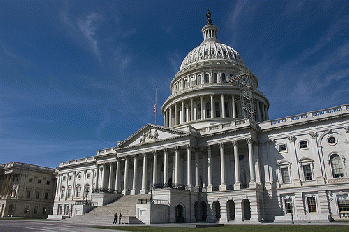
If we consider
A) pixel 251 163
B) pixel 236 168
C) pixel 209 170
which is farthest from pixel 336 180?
pixel 209 170

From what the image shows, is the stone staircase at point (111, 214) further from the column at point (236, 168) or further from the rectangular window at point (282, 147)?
the rectangular window at point (282, 147)

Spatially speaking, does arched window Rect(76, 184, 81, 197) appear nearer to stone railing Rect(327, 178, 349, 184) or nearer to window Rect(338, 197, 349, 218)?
stone railing Rect(327, 178, 349, 184)

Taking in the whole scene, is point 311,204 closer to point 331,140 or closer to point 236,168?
point 331,140

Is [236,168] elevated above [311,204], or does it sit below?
above

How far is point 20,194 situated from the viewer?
8231 cm

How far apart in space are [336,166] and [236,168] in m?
14.2

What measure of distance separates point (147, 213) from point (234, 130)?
1982 cm

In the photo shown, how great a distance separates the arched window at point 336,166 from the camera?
4100 cm

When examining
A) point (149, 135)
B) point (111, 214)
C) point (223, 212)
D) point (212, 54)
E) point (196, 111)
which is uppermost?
point (212, 54)

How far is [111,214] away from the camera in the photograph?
45.5m

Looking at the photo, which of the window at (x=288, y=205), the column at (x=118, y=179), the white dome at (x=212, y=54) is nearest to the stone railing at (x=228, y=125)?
the window at (x=288, y=205)

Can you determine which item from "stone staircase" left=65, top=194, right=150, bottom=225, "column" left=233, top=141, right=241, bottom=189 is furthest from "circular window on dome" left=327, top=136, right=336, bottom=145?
"stone staircase" left=65, top=194, right=150, bottom=225

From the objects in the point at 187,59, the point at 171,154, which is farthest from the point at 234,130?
the point at 187,59

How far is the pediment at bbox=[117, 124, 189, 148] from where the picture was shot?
53.2 m
